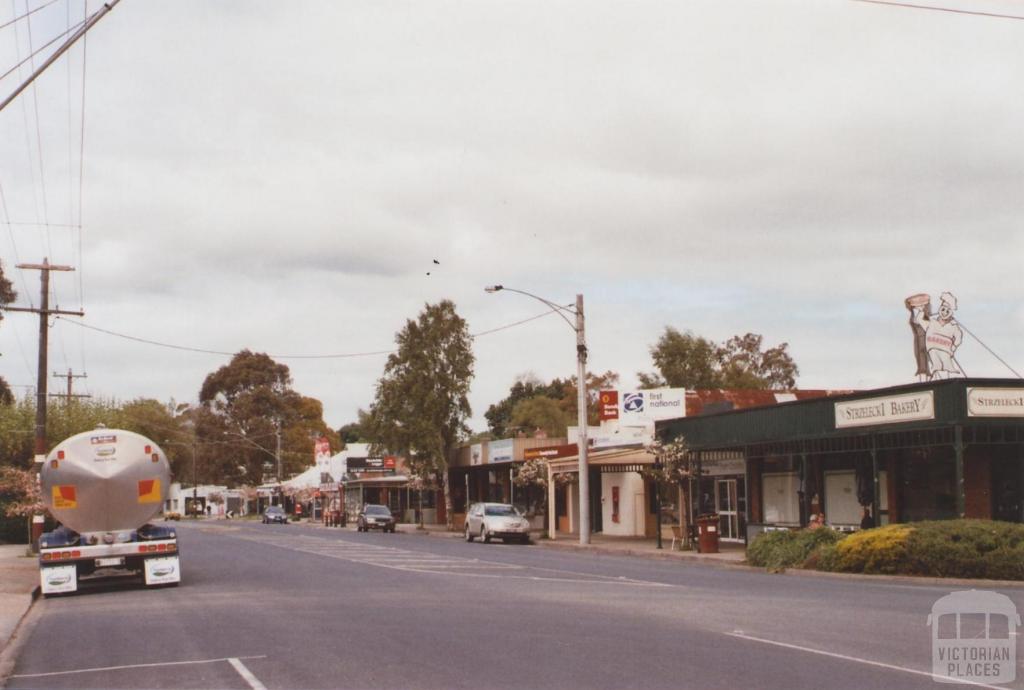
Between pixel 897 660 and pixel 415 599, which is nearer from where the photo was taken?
pixel 897 660

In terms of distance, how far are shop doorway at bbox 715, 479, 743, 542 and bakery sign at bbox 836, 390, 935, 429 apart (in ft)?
32.7

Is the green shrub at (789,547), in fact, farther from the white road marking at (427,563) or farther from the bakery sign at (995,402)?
the white road marking at (427,563)

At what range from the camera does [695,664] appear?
11.3 m

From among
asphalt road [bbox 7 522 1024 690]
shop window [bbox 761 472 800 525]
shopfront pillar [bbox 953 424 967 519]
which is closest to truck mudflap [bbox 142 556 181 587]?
asphalt road [bbox 7 522 1024 690]

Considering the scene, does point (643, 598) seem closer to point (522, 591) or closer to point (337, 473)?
point (522, 591)

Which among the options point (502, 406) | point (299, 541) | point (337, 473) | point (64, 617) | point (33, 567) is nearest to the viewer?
point (64, 617)

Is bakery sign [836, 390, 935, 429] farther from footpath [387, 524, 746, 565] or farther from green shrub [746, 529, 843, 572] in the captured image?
footpath [387, 524, 746, 565]

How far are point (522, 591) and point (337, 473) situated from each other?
79.2m

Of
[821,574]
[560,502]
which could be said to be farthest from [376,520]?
[821,574]

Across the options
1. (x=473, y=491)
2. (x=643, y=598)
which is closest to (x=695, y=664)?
(x=643, y=598)

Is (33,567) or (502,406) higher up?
(502,406)

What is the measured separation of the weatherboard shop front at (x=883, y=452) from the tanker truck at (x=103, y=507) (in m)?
17.3

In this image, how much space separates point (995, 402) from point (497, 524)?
23.5 meters

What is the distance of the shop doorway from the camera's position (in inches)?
1606
